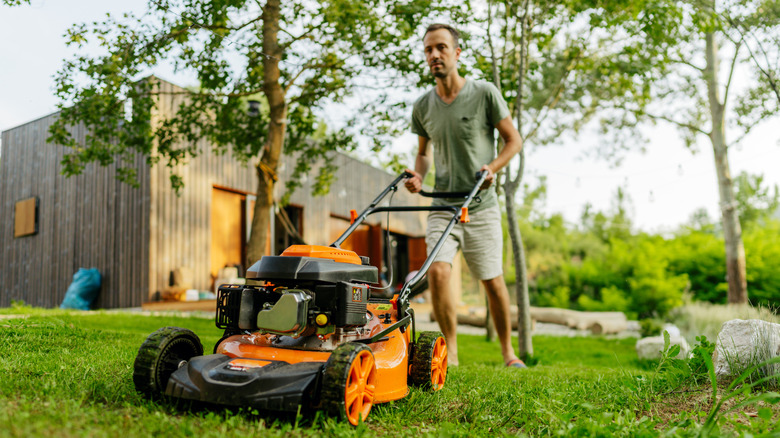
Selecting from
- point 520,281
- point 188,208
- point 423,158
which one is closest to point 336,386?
point 423,158

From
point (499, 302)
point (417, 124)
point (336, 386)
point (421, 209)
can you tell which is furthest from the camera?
point (417, 124)

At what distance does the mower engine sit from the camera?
213 cm

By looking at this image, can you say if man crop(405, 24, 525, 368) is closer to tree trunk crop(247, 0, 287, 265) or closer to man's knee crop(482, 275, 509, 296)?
man's knee crop(482, 275, 509, 296)

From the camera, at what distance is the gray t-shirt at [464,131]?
396 cm

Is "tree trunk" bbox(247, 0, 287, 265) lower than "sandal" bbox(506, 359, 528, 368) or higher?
higher

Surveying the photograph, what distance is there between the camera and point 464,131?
156 inches

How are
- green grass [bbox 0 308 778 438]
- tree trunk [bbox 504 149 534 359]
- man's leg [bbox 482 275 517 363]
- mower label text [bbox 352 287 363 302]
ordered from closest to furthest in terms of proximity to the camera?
green grass [bbox 0 308 778 438], mower label text [bbox 352 287 363 302], man's leg [bbox 482 275 517 363], tree trunk [bbox 504 149 534 359]

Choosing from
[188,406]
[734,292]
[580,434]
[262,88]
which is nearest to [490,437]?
[580,434]

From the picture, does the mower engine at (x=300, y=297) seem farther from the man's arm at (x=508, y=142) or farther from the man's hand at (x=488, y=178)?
the man's arm at (x=508, y=142)

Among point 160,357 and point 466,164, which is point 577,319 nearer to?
point 466,164

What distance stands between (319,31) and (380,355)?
11.9 feet

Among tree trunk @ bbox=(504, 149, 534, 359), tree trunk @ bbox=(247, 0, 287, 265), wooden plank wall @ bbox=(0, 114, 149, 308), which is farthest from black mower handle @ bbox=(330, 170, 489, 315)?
wooden plank wall @ bbox=(0, 114, 149, 308)

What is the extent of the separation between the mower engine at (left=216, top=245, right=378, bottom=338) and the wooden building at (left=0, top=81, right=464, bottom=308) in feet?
23.7

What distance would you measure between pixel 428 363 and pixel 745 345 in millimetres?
1469
